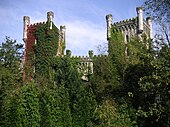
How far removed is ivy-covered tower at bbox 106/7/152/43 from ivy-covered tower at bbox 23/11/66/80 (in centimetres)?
822

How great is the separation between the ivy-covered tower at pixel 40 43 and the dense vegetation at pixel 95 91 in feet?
0.60

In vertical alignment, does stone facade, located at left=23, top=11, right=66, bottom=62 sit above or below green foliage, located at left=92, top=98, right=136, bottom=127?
above

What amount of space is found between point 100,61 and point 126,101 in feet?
27.2

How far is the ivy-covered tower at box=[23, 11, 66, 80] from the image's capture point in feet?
137

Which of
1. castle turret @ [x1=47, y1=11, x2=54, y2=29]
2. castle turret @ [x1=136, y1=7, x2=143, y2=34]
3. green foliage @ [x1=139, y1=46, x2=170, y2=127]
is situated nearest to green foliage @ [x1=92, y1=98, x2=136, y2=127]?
green foliage @ [x1=139, y1=46, x2=170, y2=127]

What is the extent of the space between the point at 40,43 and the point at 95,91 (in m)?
10.9

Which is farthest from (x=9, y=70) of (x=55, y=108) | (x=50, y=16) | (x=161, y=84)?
(x=161, y=84)

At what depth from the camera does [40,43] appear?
42781 mm

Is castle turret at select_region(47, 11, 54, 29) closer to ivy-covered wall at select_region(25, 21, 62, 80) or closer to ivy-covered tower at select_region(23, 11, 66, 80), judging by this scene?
ivy-covered tower at select_region(23, 11, 66, 80)

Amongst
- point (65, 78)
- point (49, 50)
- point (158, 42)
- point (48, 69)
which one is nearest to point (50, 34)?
point (49, 50)

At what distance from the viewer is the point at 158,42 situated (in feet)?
84.4

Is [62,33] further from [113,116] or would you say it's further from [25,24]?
[113,116]

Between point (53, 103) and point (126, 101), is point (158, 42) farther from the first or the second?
point (53, 103)

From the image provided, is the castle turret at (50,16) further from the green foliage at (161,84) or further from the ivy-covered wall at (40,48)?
the green foliage at (161,84)
